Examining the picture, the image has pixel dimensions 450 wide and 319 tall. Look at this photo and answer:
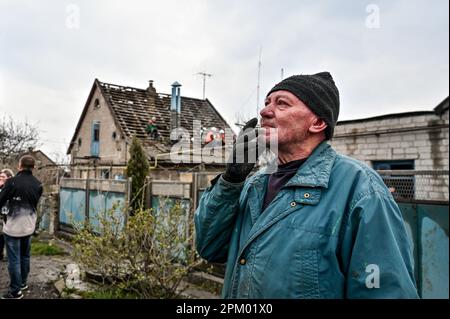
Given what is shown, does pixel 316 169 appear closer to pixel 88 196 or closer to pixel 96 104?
pixel 88 196

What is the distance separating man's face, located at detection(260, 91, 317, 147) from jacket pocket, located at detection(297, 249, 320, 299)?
383mm

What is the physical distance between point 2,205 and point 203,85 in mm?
2437

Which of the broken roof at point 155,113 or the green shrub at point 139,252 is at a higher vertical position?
the broken roof at point 155,113

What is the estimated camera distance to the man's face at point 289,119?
115 centimetres

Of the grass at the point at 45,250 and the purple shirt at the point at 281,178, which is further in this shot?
the grass at the point at 45,250

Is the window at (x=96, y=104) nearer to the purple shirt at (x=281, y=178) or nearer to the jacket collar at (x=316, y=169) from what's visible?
the purple shirt at (x=281, y=178)

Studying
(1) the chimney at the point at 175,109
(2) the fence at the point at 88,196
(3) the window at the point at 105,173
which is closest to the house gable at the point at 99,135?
(3) the window at the point at 105,173

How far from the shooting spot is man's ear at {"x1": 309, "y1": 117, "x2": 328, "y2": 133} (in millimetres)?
1174

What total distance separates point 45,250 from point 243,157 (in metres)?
6.07

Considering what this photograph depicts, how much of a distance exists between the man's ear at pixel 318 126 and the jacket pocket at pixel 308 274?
421mm

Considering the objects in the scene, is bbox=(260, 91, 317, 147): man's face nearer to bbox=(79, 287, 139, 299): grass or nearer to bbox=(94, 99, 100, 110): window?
bbox=(79, 287, 139, 299): grass

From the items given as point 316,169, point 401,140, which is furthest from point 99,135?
point 316,169
